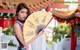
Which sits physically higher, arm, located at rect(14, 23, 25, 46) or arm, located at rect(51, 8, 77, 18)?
arm, located at rect(51, 8, 77, 18)

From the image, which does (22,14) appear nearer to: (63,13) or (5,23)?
(5,23)

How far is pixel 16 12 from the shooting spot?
239cm

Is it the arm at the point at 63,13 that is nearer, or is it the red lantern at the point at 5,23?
the red lantern at the point at 5,23

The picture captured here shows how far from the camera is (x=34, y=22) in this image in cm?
241

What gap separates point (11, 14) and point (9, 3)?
0.11m

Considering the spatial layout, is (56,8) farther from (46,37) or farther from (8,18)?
Answer: (8,18)

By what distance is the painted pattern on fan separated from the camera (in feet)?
7.86

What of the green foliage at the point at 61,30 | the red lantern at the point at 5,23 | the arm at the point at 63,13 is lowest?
the green foliage at the point at 61,30

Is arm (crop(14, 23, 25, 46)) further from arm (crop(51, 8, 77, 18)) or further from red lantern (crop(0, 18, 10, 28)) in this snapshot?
arm (crop(51, 8, 77, 18))

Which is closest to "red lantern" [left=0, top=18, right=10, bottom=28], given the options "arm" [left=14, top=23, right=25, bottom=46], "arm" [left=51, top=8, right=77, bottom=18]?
"arm" [left=14, top=23, right=25, bottom=46]

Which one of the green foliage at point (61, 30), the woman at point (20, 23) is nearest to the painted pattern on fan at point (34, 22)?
the woman at point (20, 23)

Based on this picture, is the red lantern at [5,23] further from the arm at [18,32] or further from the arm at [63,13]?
the arm at [63,13]

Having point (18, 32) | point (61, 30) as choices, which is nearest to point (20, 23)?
point (18, 32)

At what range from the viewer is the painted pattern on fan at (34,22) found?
94.3 inches
